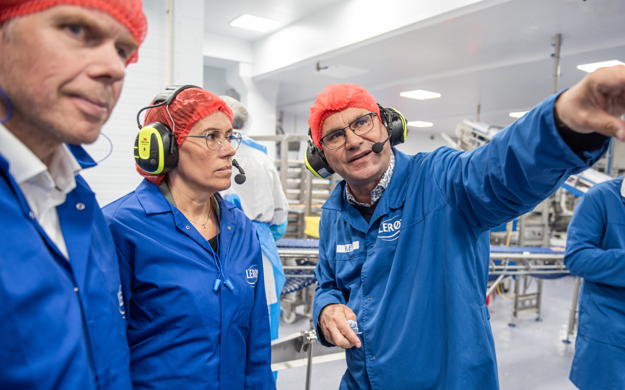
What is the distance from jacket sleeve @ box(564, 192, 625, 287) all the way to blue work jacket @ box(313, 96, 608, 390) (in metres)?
1.32

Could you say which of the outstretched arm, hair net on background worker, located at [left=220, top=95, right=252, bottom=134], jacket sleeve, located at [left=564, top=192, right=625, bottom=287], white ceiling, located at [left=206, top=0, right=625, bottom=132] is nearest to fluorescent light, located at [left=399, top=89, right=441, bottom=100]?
white ceiling, located at [left=206, top=0, right=625, bottom=132]

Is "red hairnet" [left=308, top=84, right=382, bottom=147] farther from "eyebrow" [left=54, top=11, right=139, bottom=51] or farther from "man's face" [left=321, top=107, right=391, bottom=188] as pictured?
"eyebrow" [left=54, top=11, right=139, bottom=51]

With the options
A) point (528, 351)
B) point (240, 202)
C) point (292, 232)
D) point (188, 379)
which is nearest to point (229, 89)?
point (292, 232)

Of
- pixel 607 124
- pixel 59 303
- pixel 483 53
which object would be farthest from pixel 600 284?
pixel 483 53

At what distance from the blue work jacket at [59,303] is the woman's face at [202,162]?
1.64 ft

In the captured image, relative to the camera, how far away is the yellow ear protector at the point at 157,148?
123cm

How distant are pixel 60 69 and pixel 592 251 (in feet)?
8.80

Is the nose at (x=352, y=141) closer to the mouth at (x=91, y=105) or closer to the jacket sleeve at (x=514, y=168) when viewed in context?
the jacket sleeve at (x=514, y=168)

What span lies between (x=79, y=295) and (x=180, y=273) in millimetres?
A: 390

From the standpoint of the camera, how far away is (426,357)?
1147mm

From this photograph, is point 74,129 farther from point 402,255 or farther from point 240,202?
point 240,202

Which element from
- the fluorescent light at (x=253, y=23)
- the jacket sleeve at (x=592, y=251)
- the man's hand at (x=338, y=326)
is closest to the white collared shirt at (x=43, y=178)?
the man's hand at (x=338, y=326)

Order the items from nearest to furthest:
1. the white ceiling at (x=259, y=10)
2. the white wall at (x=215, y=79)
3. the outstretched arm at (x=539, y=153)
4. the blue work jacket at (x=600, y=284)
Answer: the outstretched arm at (x=539, y=153) → the blue work jacket at (x=600, y=284) → the white ceiling at (x=259, y=10) → the white wall at (x=215, y=79)

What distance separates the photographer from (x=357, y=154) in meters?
1.37
